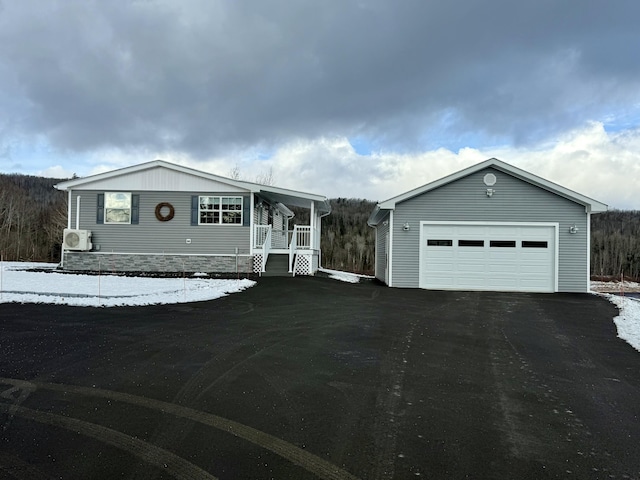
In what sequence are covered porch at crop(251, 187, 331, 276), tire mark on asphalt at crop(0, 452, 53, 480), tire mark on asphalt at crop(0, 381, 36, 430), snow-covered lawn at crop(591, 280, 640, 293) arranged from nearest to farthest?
1. tire mark on asphalt at crop(0, 452, 53, 480)
2. tire mark on asphalt at crop(0, 381, 36, 430)
3. covered porch at crop(251, 187, 331, 276)
4. snow-covered lawn at crop(591, 280, 640, 293)

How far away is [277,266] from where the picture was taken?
16703 millimetres

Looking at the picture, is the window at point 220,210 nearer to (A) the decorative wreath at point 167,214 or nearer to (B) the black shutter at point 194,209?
(B) the black shutter at point 194,209

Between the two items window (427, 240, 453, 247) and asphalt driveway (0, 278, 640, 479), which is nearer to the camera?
asphalt driveway (0, 278, 640, 479)

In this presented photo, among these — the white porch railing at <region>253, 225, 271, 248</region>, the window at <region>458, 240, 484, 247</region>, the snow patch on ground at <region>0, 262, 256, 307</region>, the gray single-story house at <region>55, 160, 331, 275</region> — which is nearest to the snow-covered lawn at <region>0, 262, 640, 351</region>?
the snow patch on ground at <region>0, 262, 256, 307</region>

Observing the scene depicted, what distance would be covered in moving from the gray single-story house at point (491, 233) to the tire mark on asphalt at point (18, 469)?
12.6 metres

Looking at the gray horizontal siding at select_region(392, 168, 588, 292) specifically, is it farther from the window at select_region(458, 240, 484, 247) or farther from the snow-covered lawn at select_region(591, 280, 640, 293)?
the snow-covered lawn at select_region(591, 280, 640, 293)

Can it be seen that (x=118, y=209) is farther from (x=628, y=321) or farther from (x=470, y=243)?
(x=628, y=321)

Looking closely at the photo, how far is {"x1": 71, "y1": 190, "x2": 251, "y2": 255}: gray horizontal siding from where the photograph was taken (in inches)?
646

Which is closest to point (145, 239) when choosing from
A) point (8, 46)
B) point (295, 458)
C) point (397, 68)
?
point (8, 46)

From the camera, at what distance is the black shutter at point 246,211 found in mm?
16344

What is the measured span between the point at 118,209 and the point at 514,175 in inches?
578

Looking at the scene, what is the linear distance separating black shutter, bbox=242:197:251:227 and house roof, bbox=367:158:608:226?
5.07m

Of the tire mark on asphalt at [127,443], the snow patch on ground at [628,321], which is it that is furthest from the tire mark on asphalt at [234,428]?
the snow patch on ground at [628,321]

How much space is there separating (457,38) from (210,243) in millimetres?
11482
